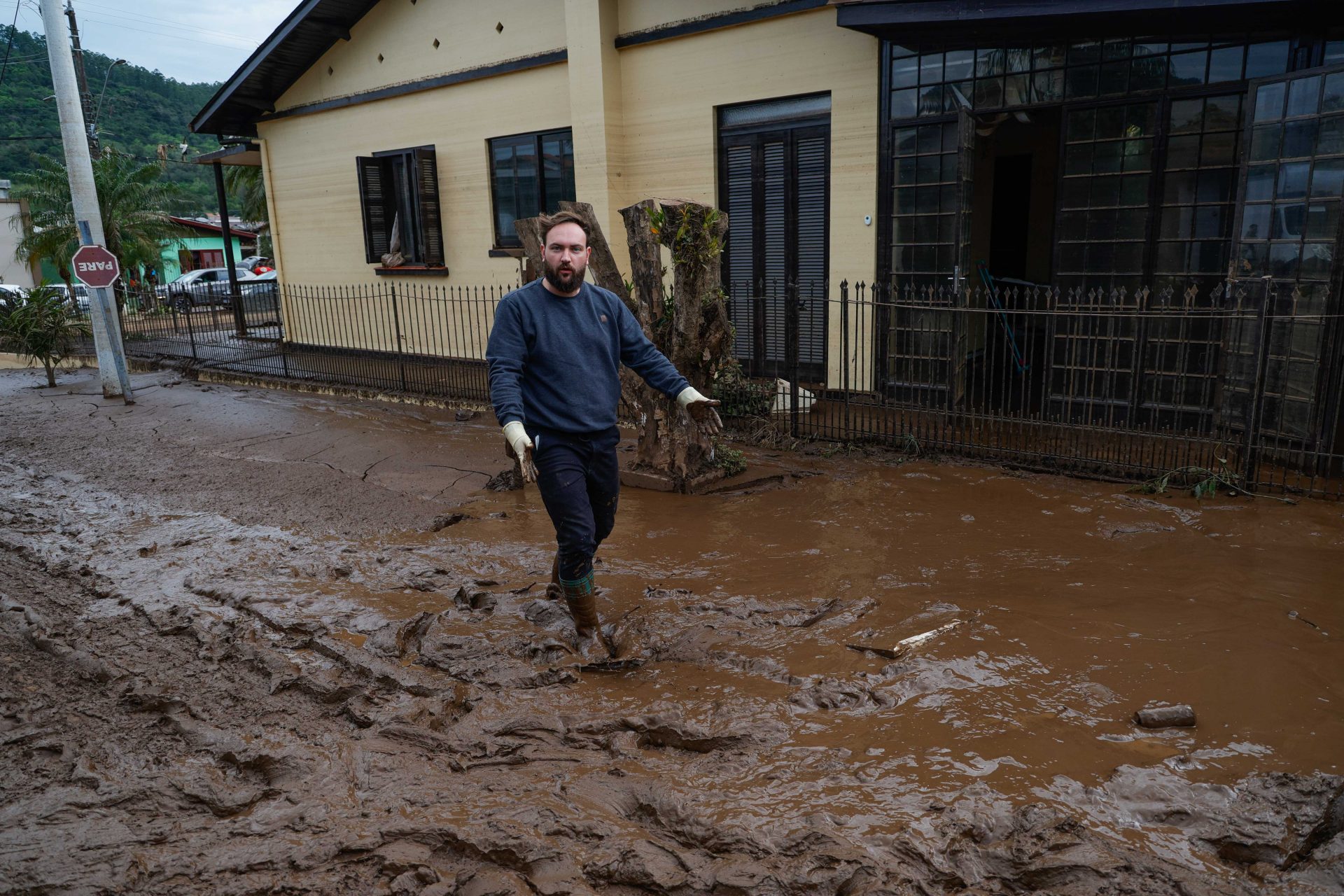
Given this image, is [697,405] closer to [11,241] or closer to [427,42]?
[427,42]

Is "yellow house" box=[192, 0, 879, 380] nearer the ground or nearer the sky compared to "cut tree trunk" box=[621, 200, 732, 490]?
nearer the sky

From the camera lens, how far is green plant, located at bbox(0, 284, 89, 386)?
12133 mm

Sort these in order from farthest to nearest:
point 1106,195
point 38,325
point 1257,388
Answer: point 38,325 → point 1106,195 → point 1257,388

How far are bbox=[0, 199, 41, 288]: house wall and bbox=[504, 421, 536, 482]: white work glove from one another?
117ft

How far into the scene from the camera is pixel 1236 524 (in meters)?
5.38

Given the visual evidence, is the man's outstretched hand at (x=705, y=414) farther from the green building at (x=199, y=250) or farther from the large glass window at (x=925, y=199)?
the green building at (x=199, y=250)

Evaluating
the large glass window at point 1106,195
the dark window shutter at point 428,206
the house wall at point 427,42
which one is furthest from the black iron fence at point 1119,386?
the dark window shutter at point 428,206

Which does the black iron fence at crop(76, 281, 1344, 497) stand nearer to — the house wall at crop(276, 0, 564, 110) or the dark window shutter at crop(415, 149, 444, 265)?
the dark window shutter at crop(415, 149, 444, 265)

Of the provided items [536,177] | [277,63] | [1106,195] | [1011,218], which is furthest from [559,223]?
[277,63]

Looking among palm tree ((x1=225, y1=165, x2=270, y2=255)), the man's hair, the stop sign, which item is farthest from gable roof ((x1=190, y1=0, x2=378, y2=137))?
palm tree ((x1=225, y1=165, x2=270, y2=255))

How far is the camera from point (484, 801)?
285 cm

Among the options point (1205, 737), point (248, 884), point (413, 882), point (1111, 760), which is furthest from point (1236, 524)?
point (248, 884)

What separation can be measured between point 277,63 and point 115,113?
3442 centimetres

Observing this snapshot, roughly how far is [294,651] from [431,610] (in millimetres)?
665
